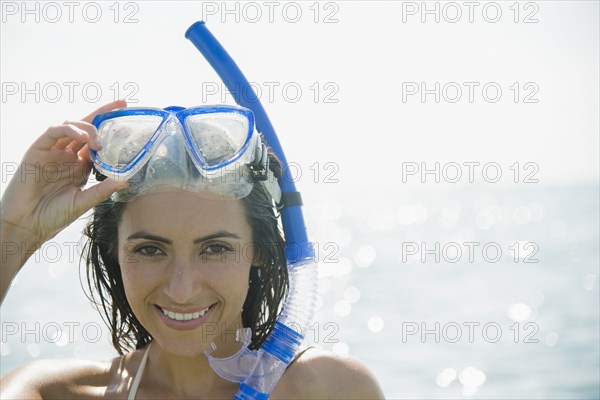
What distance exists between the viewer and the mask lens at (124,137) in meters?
2.62

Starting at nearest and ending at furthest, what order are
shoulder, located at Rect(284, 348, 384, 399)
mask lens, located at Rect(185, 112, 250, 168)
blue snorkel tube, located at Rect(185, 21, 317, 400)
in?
1. mask lens, located at Rect(185, 112, 250, 168)
2. blue snorkel tube, located at Rect(185, 21, 317, 400)
3. shoulder, located at Rect(284, 348, 384, 399)

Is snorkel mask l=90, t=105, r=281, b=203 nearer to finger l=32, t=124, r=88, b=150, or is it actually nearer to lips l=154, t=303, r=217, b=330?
finger l=32, t=124, r=88, b=150

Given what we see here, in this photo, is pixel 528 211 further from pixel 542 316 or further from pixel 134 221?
pixel 134 221

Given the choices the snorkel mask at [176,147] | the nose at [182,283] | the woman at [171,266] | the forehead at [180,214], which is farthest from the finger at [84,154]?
the nose at [182,283]

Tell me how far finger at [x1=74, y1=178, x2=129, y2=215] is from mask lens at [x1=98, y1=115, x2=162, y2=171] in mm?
52

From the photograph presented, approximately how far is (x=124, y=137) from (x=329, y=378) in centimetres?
109

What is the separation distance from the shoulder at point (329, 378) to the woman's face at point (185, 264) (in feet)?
1.27

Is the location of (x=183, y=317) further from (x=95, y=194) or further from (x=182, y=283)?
(x=95, y=194)

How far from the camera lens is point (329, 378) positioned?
2963 millimetres

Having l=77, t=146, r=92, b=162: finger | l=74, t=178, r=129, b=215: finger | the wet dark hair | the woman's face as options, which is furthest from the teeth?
l=77, t=146, r=92, b=162: finger

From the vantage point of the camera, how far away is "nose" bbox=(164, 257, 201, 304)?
2.56 meters

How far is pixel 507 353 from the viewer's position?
8.50 m

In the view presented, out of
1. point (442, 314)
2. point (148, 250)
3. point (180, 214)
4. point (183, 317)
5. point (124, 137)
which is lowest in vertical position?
point (442, 314)

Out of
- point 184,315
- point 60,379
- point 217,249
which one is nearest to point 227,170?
point 217,249
